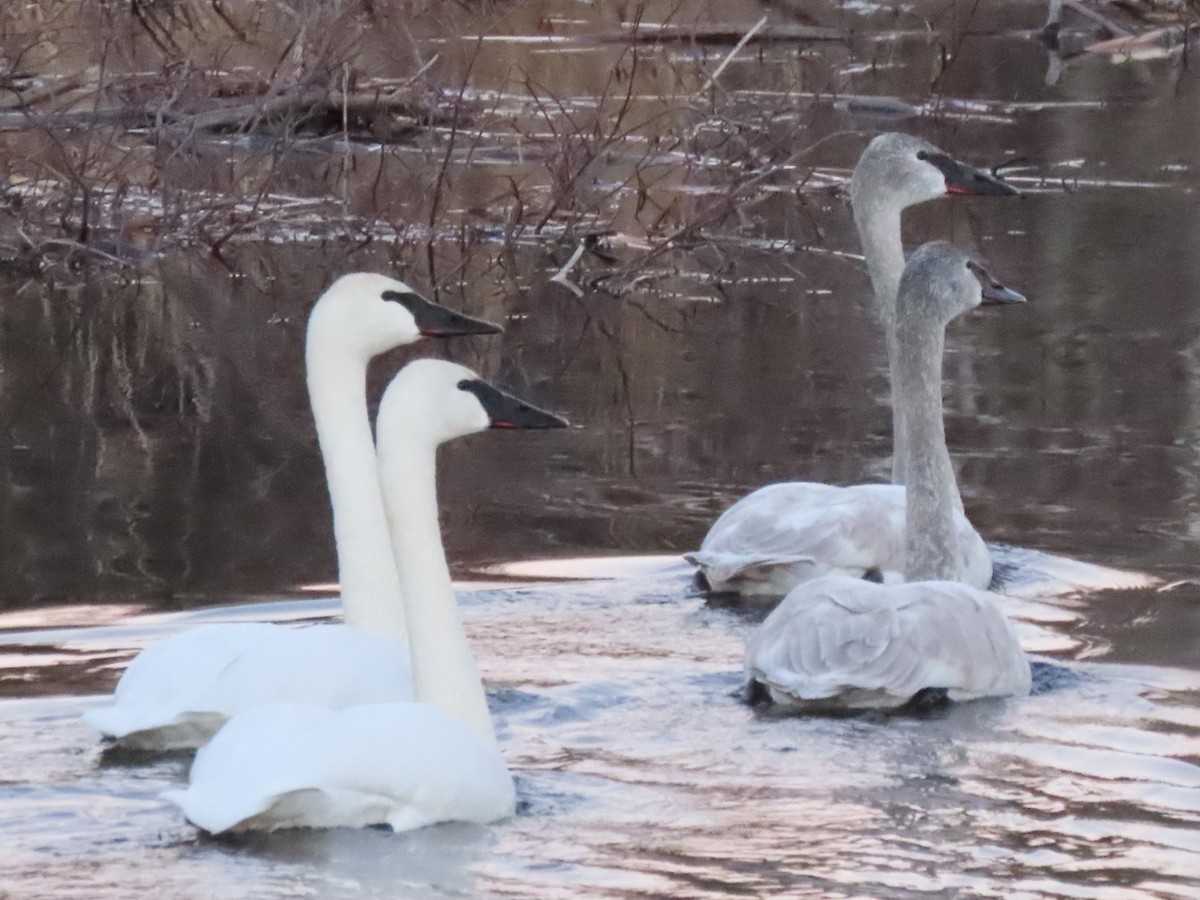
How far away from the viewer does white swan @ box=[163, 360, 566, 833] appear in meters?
4.89

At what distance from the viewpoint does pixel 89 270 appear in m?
13.4

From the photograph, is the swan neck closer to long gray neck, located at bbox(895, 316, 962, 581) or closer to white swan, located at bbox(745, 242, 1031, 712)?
long gray neck, located at bbox(895, 316, 962, 581)

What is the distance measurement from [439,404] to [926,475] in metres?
2.03

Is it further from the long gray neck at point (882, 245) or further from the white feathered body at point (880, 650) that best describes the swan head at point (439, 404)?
the long gray neck at point (882, 245)

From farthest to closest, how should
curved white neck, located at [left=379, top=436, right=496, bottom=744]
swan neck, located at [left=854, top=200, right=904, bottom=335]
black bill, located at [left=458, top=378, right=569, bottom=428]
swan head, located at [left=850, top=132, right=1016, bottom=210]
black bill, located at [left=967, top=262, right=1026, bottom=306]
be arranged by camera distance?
swan neck, located at [left=854, top=200, right=904, bottom=335] < swan head, located at [left=850, top=132, right=1016, bottom=210] < black bill, located at [left=967, top=262, right=1026, bottom=306] < black bill, located at [left=458, top=378, right=569, bottom=428] < curved white neck, located at [left=379, top=436, right=496, bottom=744]

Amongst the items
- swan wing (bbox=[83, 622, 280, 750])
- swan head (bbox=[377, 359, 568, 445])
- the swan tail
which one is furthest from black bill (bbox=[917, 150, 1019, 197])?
the swan tail

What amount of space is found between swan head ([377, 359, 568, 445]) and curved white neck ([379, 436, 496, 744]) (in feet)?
0.12

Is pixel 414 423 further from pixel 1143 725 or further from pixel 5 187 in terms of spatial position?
pixel 5 187

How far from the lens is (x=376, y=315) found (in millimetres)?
6316

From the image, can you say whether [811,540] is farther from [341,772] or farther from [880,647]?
[341,772]

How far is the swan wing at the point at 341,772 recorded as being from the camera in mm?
4855

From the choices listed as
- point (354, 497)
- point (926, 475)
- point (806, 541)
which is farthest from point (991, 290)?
point (354, 497)

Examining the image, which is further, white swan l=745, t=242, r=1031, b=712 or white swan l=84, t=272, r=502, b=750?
white swan l=745, t=242, r=1031, b=712

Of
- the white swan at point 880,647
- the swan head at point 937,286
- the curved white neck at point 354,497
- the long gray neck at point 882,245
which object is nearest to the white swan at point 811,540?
the swan head at point 937,286
